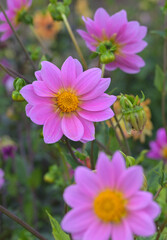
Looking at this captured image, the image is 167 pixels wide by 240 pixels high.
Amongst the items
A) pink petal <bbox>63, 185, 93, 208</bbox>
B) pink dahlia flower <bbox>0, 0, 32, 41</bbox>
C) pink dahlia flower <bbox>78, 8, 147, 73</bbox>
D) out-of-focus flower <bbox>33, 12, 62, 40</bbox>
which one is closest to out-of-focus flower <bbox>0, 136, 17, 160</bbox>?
pink dahlia flower <bbox>0, 0, 32, 41</bbox>

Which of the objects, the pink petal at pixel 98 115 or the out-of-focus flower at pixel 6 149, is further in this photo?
the out-of-focus flower at pixel 6 149

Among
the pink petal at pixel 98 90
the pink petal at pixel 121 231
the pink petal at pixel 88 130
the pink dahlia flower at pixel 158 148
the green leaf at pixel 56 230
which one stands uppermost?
the pink petal at pixel 98 90

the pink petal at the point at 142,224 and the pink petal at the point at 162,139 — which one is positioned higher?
the pink petal at the point at 142,224

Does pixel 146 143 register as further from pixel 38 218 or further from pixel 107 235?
pixel 107 235

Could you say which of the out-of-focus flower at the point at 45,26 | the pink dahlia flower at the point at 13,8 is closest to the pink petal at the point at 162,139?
the pink dahlia flower at the point at 13,8

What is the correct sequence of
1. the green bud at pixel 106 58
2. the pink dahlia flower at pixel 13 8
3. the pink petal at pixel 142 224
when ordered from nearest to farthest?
1. the pink petal at pixel 142 224
2. the green bud at pixel 106 58
3. the pink dahlia flower at pixel 13 8

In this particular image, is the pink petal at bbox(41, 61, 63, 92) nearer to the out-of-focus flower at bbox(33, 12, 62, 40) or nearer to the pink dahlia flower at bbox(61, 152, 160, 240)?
the pink dahlia flower at bbox(61, 152, 160, 240)

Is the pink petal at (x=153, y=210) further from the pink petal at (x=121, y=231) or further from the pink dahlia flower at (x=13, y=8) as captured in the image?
the pink dahlia flower at (x=13, y=8)
